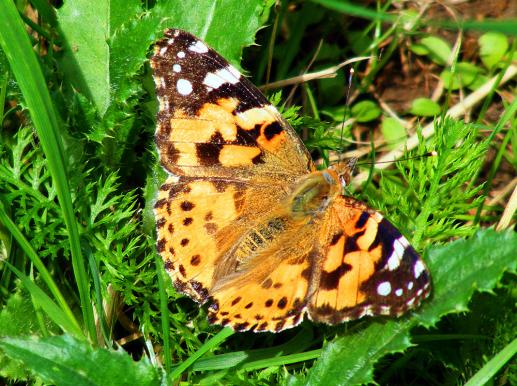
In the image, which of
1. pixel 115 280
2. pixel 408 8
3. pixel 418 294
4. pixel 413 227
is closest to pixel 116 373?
pixel 115 280

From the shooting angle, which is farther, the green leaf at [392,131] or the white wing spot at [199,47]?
the green leaf at [392,131]

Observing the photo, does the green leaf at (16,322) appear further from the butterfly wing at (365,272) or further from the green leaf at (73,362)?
the butterfly wing at (365,272)

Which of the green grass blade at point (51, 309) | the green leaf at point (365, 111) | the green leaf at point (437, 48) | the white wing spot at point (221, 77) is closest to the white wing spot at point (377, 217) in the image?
the white wing spot at point (221, 77)

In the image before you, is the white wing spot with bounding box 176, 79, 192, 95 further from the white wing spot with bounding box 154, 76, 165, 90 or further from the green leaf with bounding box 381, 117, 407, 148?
the green leaf with bounding box 381, 117, 407, 148

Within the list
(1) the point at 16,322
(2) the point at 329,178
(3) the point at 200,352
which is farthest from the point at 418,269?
(1) the point at 16,322

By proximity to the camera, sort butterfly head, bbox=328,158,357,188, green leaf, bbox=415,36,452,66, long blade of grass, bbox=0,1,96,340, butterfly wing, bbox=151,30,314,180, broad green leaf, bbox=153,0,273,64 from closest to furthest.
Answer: long blade of grass, bbox=0,1,96,340
butterfly wing, bbox=151,30,314,180
butterfly head, bbox=328,158,357,188
broad green leaf, bbox=153,0,273,64
green leaf, bbox=415,36,452,66

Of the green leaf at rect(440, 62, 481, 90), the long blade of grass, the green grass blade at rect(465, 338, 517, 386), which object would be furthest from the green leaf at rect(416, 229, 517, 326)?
the green leaf at rect(440, 62, 481, 90)
